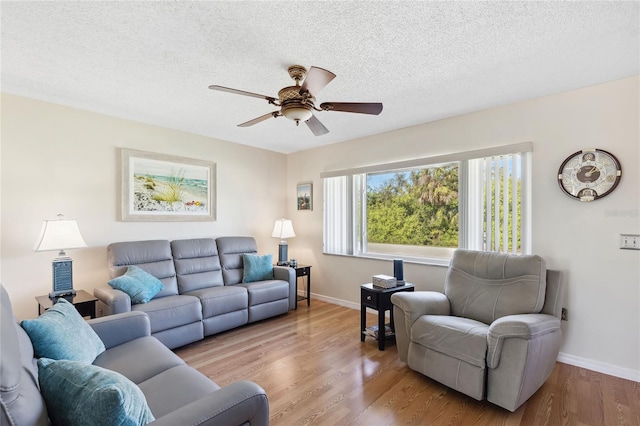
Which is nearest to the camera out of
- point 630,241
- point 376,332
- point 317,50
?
point 317,50

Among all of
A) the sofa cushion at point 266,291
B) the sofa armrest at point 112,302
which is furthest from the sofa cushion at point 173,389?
the sofa cushion at point 266,291

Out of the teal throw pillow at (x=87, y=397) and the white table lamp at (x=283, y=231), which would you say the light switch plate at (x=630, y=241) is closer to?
the teal throw pillow at (x=87, y=397)

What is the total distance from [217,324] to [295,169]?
2.78m

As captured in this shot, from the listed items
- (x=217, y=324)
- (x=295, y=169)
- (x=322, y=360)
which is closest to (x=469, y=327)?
(x=322, y=360)

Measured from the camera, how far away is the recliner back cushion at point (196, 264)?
3.48 m

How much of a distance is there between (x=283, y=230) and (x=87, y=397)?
365cm

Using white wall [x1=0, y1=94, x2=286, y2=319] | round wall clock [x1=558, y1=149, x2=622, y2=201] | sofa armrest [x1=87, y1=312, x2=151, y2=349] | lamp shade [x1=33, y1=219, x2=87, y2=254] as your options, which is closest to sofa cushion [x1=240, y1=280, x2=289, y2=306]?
white wall [x1=0, y1=94, x2=286, y2=319]

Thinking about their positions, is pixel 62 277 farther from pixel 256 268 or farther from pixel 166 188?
pixel 256 268

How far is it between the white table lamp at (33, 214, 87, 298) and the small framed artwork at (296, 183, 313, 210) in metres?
2.93

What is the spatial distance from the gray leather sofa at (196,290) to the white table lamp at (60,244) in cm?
29

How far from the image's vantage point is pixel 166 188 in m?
3.76

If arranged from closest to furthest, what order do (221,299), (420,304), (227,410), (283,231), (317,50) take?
Answer: (227,410), (317,50), (420,304), (221,299), (283,231)

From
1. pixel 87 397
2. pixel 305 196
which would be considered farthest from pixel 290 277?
pixel 87 397

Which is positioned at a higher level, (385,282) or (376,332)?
(385,282)
